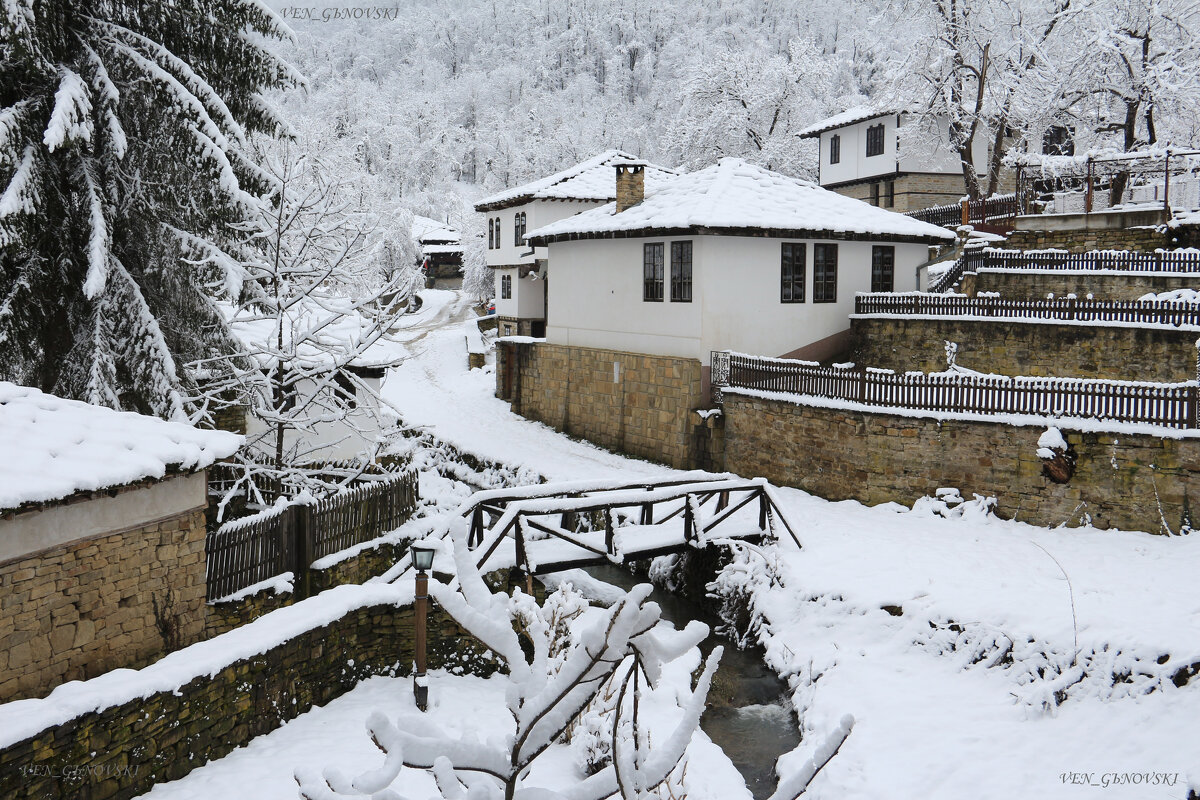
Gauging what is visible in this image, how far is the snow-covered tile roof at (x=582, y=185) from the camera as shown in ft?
115

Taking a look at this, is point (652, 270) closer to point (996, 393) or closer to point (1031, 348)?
point (1031, 348)

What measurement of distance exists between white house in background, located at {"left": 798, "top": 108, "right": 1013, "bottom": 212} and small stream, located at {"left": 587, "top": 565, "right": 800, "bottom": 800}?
99.1ft

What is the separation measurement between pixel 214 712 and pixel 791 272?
1712 cm

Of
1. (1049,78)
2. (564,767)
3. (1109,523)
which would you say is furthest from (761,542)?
(1049,78)

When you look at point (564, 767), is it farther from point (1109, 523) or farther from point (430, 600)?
point (1109, 523)

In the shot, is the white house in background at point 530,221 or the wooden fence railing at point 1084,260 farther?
the white house in background at point 530,221

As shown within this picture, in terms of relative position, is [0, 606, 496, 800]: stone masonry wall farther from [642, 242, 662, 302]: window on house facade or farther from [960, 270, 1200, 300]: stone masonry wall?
[960, 270, 1200, 300]: stone masonry wall

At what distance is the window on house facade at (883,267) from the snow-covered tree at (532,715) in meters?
22.4

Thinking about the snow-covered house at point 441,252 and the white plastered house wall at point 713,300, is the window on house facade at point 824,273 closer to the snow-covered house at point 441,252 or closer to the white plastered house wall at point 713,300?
the white plastered house wall at point 713,300

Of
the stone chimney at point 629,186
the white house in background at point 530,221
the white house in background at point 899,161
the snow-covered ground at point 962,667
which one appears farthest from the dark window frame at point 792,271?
the white house in background at point 899,161

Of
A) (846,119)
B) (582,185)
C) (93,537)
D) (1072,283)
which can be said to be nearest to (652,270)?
(1072,283)

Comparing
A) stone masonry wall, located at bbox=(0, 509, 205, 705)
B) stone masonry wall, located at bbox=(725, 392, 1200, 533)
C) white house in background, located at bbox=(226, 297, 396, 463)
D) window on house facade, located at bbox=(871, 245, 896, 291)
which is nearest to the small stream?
stone masonry wall, located at bbox=(725, 392, 1200, 533)

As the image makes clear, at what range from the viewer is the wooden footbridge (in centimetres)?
1259

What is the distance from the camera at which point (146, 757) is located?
8172 mm
